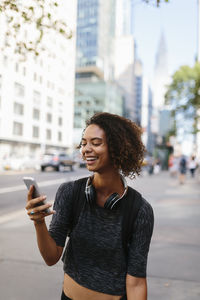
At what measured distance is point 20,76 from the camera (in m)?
44.2

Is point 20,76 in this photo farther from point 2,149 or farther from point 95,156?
point 95,156

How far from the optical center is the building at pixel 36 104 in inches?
1679

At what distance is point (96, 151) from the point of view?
5.23 ft

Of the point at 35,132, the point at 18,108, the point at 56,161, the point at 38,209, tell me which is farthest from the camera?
the point at 35,132

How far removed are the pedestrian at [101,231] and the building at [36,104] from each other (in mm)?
37679

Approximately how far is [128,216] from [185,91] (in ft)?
94.5

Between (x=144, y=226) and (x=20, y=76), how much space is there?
4572 centimetres

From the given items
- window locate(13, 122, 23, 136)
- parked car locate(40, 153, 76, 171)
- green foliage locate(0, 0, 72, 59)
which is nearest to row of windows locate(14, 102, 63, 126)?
window locate(13, 122, 23, 136)

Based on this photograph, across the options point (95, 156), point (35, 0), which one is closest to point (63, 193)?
point (95, 156)

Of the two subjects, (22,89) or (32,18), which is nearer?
(32,18)

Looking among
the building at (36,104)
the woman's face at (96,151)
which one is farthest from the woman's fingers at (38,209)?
the building at (36,104)

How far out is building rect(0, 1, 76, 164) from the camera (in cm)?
4266

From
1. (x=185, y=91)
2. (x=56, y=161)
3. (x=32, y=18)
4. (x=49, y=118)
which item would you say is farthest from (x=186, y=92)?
(x=49, y=118)

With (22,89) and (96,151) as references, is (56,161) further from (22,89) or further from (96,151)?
(22,89)
